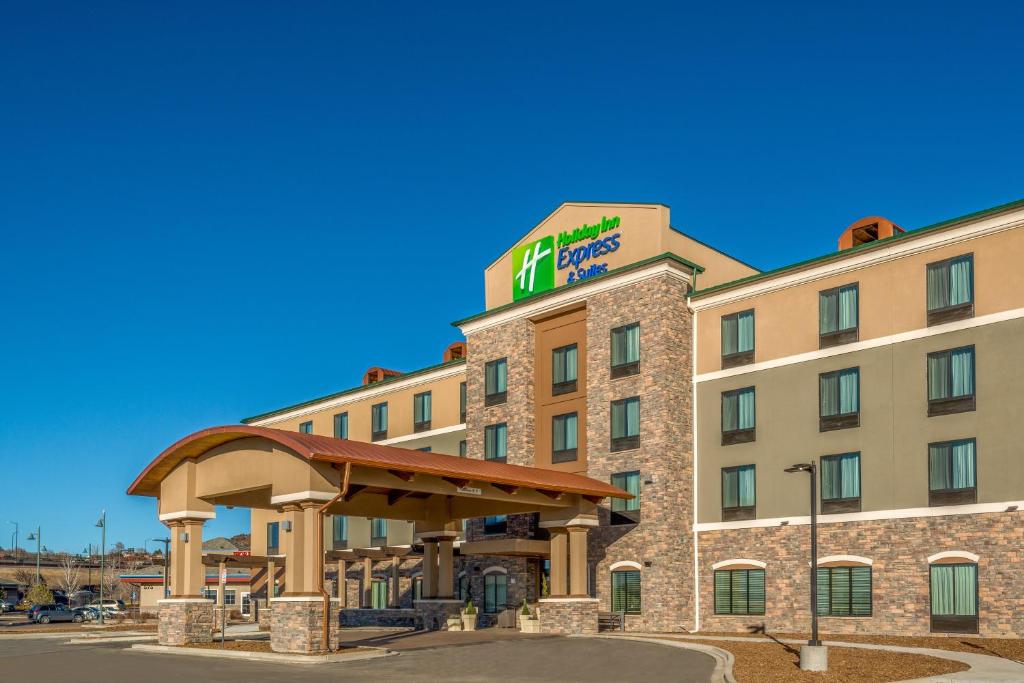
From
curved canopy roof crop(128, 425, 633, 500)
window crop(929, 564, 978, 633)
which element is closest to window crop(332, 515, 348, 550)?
curved canopy roof crop(128, 425, 633, 500)

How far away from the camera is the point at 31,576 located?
144 m

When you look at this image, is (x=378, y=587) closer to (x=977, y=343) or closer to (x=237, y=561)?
(x=237, y=561)

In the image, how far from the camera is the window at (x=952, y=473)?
114 ft

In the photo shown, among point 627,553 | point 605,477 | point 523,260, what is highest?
point 523,260

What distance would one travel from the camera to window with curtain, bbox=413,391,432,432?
59844 mm

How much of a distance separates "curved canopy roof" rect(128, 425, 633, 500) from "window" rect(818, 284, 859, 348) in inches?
384

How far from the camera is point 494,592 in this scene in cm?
5025

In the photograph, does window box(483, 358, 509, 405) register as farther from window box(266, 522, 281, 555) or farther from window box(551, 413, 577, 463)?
window box(266, 522, 281, 555)

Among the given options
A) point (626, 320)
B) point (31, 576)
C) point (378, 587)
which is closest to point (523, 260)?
point (626, 320)

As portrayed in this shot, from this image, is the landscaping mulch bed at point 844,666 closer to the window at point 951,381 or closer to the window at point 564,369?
the window at point 951,381

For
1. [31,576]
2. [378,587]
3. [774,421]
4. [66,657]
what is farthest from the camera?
[31,576]

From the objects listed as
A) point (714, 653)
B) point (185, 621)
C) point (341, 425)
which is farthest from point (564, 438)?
point (341, 425)

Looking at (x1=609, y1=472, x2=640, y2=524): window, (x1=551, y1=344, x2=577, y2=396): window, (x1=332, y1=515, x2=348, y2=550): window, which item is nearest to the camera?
(x1=609, y1=472, x2=640, y2=524): window

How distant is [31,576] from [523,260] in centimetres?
11886
